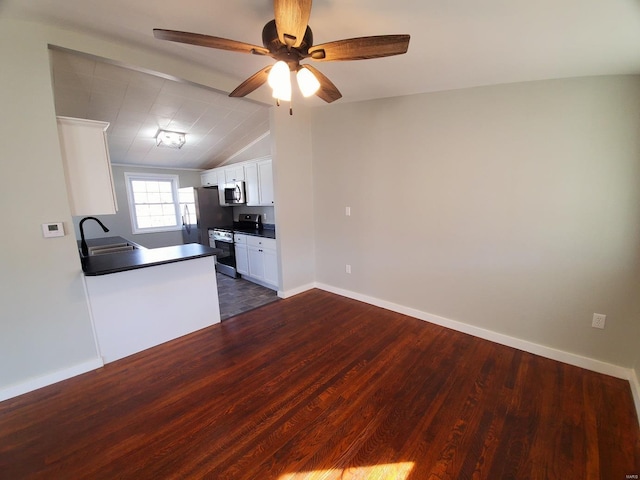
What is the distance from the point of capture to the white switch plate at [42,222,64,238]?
1952 mm

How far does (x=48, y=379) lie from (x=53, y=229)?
1.21 metres

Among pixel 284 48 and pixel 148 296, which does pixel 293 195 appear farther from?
pixel 284 48

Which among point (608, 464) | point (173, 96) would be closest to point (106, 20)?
point (173, 96)

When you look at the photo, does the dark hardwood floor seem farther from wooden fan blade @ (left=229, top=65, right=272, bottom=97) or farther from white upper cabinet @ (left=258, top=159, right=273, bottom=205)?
white upper cabinet @ (left=258, top=159, right=273, bottom=205)

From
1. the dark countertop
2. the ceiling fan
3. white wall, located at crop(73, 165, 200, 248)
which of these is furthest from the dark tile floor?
the ceiling fan

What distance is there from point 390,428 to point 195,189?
5.01m

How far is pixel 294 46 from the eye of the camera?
1376 mm

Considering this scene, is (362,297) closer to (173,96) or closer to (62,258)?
(62,258)

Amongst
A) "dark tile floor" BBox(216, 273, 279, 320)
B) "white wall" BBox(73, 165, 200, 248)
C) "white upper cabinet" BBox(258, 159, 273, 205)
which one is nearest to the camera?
"dark tile floor" BBox(216, 273, 279, 320)

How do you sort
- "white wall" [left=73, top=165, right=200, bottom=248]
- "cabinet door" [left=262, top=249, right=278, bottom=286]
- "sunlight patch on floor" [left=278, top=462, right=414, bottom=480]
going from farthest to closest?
"white wall" [left=73, top=165, right=200, bottom=248]
"cabinet door" [left=262, top=249, right=278, bottom=286]
"sunlight patch on floor" [left=278, top=462, right=414, bottom=480]

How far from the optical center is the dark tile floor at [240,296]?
3387 millimetres

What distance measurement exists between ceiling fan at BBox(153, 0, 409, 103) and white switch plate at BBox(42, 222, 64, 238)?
5.43 feet

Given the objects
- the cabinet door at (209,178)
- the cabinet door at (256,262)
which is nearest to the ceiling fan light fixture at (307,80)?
the cabinet door at (256,262)

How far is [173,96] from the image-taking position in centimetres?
322
